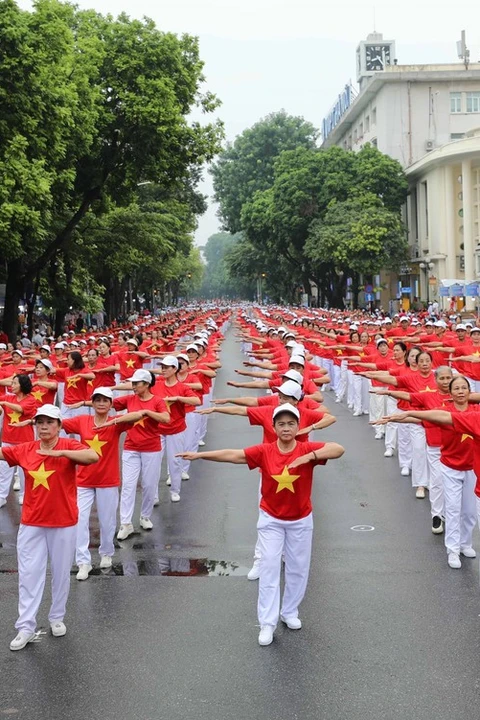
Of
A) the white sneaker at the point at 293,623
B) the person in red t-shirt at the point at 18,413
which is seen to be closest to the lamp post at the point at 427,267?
the person in red t-shirt at the point at 18,413

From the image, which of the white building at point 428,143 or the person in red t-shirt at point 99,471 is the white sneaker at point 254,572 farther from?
the white building at point 428,143

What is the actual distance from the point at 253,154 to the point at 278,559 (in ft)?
248

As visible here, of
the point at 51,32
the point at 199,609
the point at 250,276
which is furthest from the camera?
the point at 250,276

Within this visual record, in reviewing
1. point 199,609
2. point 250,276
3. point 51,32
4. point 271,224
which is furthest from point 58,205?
point 250,276

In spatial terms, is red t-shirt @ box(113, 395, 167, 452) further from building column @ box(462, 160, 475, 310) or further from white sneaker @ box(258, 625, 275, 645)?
building column @ box(462, 160, 475, 310)

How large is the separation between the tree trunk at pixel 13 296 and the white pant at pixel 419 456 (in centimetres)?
2140

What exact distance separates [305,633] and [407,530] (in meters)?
3.23

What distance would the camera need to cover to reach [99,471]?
8375 mm

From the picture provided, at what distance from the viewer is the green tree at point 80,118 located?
2222 centimetres

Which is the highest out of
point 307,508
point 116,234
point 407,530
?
point 116,234

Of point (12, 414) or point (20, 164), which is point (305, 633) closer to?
point (12, 414)

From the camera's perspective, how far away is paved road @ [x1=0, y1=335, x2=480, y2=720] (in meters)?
5.59

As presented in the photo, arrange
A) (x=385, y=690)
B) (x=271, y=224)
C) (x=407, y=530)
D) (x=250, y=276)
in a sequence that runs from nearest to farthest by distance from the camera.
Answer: (x=385, y=690) < (x=407, y=530) < (x=271, y=224) < (x=250, y=276)

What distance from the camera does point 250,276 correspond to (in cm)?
8269
